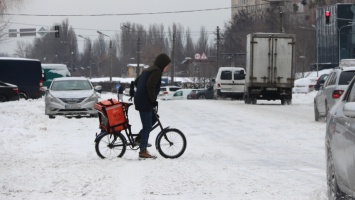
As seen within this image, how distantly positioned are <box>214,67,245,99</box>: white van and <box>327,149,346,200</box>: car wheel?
4083 centimetres

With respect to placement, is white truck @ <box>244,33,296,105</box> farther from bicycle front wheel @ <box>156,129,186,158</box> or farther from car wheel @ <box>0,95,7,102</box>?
bicycle front wheel @ <box>156,129,186,158</box>

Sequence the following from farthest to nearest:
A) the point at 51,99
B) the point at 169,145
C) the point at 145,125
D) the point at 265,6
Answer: the point at 265,6, the point at 51,99, the point at 169,145, the point at 145,125

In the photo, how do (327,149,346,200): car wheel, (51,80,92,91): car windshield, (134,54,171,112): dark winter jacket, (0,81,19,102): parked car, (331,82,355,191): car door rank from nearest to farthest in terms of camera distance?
(331,82,355,191): car door, (327,149,346,200): car wheel, (134,54,171,112): dark winter jacket, (51,80,92,91): car windshield, (0,81,19,102): parked car

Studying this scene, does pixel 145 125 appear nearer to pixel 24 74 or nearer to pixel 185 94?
pixel 24 74

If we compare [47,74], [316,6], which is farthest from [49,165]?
[316,6]

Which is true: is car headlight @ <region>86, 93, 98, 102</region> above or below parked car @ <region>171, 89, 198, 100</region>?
above

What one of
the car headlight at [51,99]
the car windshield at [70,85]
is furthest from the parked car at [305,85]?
the car headlight at [51,99]

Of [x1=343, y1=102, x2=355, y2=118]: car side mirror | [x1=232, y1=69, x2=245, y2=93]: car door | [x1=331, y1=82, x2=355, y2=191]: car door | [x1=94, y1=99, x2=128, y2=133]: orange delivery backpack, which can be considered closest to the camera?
[x1=343, y1=102, x2=355, y2=118]: car side mirror

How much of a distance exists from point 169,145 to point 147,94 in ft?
3.49

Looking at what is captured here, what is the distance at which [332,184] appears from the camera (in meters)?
8.88

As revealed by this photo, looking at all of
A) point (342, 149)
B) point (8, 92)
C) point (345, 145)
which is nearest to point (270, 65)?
point (8, 92)

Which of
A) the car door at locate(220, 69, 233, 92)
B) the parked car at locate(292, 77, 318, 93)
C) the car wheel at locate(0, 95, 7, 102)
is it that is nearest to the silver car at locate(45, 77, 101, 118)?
the car wheel at locate(0, 95, 7, 102)

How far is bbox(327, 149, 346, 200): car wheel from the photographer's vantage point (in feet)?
28.1

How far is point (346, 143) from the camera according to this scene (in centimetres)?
789
